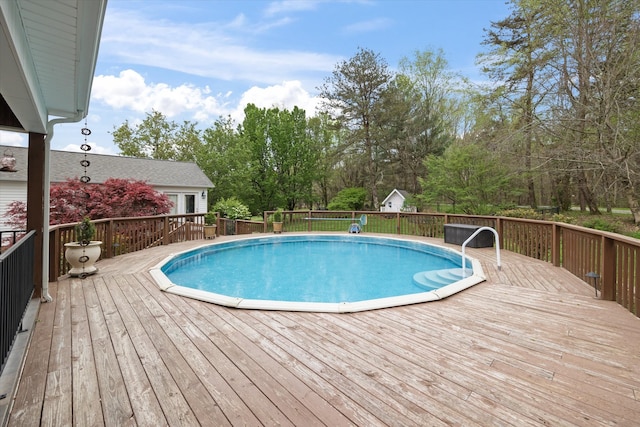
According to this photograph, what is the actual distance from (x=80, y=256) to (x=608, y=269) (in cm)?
698

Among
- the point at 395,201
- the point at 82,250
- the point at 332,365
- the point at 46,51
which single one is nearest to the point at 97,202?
the point at 82,250

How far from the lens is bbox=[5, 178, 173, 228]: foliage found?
7818 millimetres

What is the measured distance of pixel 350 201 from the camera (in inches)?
774

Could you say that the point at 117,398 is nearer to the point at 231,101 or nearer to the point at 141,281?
the point at 141,281

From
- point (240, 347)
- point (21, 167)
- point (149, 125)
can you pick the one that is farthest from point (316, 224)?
point (149, 125)

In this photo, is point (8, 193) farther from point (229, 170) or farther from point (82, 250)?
point (229, 170)

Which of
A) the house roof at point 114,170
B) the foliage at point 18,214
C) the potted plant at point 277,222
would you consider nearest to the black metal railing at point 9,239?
the foliage at point 18,214

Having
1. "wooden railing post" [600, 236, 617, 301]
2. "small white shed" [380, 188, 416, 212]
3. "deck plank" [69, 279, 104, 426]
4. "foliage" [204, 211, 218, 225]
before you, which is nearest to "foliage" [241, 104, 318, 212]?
"small white shed" [380, 188, 416, 212]

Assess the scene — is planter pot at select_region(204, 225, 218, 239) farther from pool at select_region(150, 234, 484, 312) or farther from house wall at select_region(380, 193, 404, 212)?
house wall at select_region(380, 193, 404, 212)

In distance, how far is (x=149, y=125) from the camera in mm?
22922

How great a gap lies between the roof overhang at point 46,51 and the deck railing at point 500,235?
2.38m

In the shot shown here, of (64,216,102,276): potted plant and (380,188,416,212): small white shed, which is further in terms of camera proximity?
(380,188,416,212): small white shed

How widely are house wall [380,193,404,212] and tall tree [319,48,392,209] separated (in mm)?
1447

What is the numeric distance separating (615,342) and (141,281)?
5.35 metres
